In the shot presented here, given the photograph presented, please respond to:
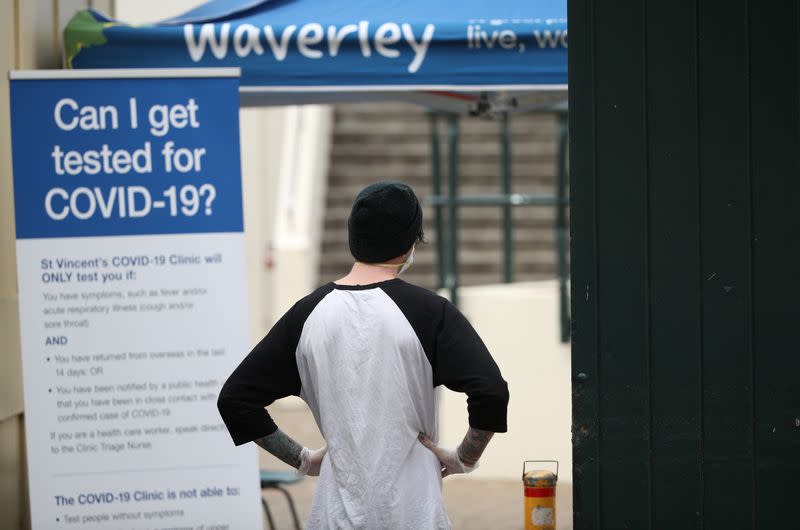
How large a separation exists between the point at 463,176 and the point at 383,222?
10921 mm

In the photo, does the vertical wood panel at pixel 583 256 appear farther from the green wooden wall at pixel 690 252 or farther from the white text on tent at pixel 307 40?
the white text on tent at pixel 307 40

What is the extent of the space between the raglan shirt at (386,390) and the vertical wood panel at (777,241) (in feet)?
2.33

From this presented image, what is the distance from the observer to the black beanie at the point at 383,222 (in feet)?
10.3

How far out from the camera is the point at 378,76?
202 inches

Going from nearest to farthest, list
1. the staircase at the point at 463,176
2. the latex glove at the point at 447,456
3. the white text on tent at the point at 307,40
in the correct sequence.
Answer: the latex glove at the point at 447,456, the white text on tent at the point at 307,40, the staircase at the point at 463,176

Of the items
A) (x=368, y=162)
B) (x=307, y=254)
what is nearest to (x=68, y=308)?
(x=307, y=254)

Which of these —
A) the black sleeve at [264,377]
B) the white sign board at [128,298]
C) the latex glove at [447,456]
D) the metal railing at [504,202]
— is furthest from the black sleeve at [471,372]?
the metal railing at [504,202]

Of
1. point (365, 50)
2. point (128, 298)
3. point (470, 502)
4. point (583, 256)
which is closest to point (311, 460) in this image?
point (583, 256)

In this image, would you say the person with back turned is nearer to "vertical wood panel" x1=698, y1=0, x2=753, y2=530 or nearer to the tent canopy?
"vertical wood panel" x1=698, y1=0, x2=753, y2=530

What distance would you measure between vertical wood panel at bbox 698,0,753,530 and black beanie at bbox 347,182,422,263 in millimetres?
753

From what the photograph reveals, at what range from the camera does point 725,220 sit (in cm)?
331

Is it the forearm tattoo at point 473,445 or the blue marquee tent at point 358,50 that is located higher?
the blue marquee tent at point 358,50

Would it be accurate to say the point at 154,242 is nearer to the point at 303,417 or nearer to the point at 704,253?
the point at 704,253

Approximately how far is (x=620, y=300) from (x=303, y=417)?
26.4ft
